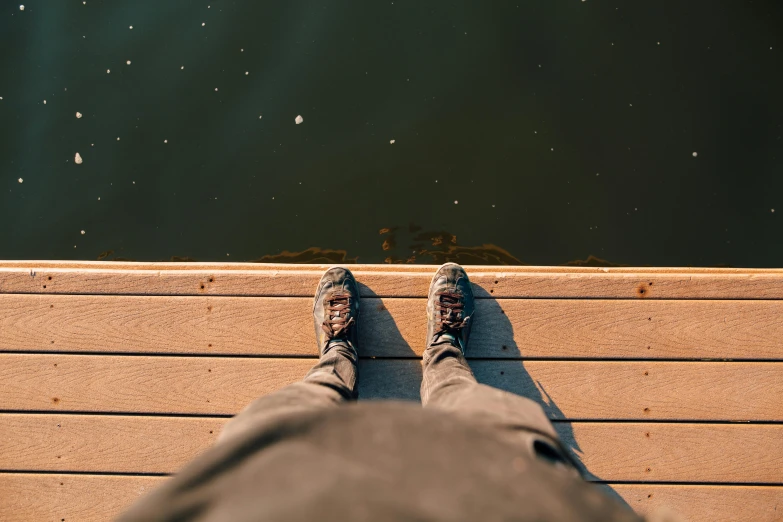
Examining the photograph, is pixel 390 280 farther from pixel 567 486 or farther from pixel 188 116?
pixel 188 116

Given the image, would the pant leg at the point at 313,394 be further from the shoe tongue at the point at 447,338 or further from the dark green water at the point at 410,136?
the dark green water at the point at 410,136

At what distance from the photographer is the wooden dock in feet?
5.28

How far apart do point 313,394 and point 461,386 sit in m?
0.41

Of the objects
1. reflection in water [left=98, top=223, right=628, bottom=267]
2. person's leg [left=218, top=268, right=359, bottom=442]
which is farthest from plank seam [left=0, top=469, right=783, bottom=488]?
reflection in water [left=98, top=223, right=628, bottom=267]

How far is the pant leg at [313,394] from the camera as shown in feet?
3.22

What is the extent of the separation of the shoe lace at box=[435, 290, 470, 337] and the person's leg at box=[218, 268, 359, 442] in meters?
0.29

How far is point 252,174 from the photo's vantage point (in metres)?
2.11

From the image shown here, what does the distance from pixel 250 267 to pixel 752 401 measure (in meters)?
1.86

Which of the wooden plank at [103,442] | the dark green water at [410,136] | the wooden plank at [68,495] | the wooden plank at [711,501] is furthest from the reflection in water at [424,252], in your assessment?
the wooden plank at [68,495]

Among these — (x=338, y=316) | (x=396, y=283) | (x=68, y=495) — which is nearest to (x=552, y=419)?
(x=396, y=283)

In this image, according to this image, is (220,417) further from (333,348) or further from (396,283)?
(396,283)

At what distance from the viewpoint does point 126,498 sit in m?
1.61

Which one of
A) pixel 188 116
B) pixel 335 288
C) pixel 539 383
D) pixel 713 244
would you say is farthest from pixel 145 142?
pixel 713 244

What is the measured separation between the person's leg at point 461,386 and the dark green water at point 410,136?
0.43m
